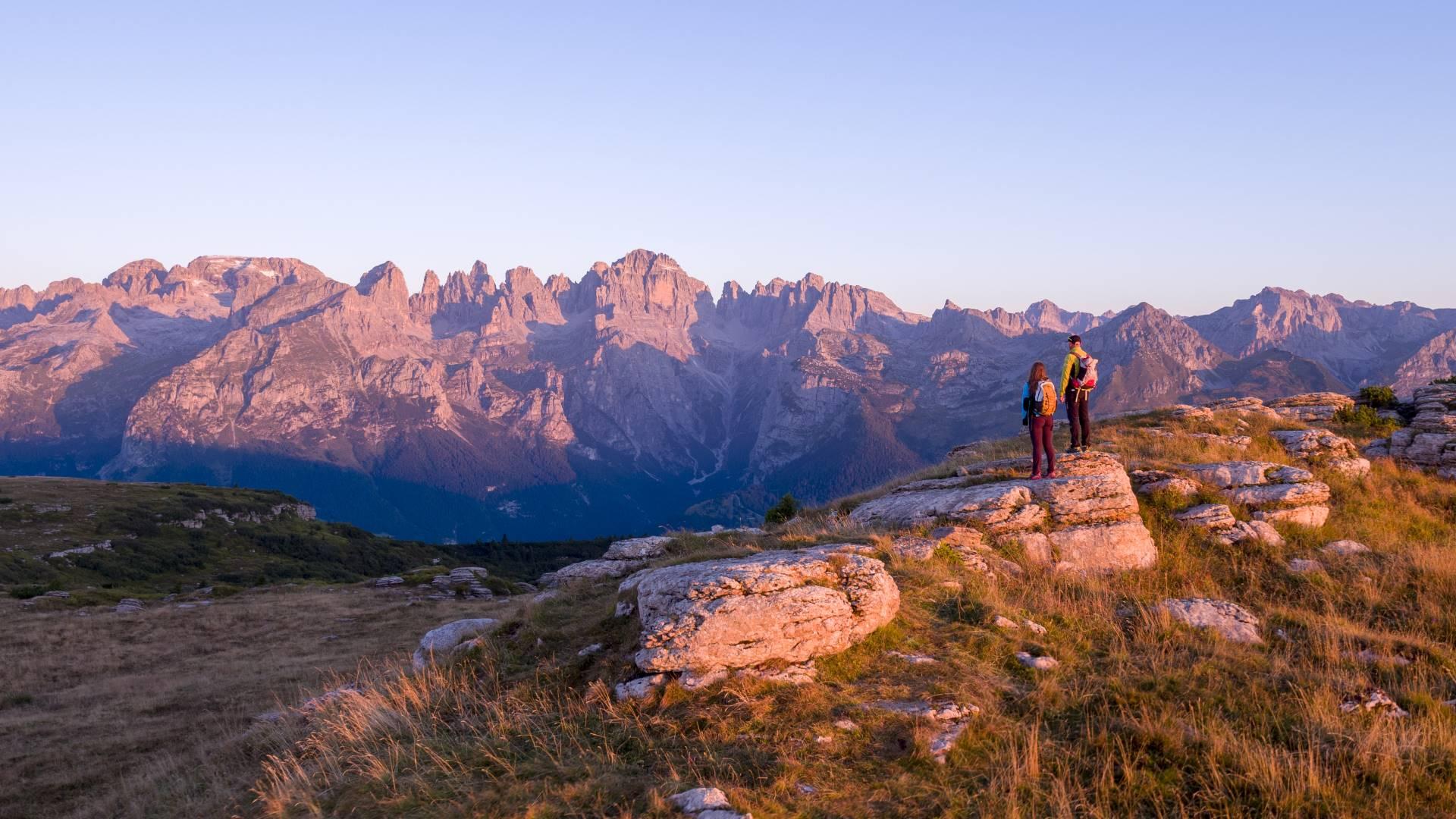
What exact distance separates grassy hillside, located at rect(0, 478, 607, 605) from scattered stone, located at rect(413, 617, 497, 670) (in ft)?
148

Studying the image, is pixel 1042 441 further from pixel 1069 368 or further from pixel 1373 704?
pixel 1373 704

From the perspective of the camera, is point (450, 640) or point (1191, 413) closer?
point (450, 640)

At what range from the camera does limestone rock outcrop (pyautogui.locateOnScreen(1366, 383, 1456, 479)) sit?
22.5 metres

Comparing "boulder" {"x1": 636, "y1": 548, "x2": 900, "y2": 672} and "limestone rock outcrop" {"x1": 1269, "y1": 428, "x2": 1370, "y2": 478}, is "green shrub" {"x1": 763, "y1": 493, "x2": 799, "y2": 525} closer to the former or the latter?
"limestone rock outcrop" {"x1": 1269, "y1": 428, "x2": 1370, "y2": 478}

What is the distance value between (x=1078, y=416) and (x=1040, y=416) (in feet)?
14.0

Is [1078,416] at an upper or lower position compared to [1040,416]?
lower

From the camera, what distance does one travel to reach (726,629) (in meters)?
11.5

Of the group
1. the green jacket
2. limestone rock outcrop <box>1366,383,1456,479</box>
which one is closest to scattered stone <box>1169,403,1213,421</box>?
limestone rock outcrop <box>1366,383,1456,479</box>

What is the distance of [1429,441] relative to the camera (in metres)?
23.4

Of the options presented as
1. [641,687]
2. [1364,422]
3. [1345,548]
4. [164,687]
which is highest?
[1364,422]

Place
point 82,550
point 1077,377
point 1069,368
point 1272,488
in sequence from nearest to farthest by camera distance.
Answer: point 1272,488 → point 1069,368 → point 1077,377 → point 82,550

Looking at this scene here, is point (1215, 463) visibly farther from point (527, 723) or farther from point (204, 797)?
point (204, 797)

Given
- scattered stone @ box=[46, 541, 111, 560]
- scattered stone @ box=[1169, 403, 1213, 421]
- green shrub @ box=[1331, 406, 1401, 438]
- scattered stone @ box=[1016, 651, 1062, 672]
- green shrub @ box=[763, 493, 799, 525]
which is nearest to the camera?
scattered stone @ box=[1016, 651, 1062, 672]

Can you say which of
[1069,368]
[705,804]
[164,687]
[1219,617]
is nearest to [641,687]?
[705,804]
